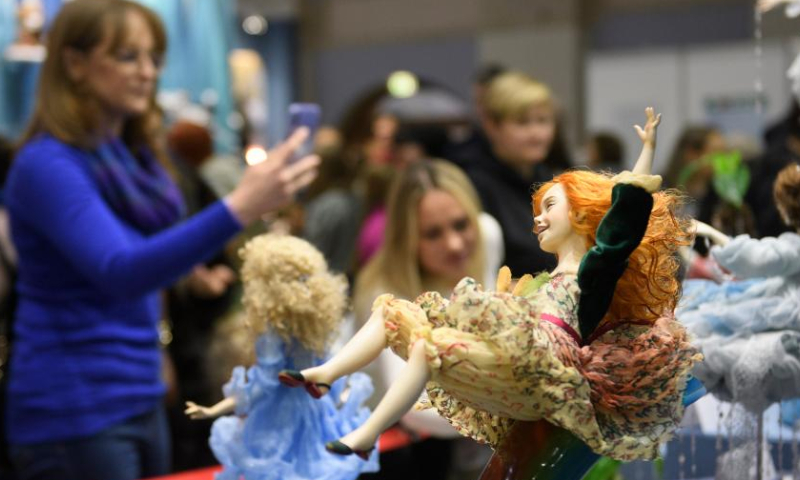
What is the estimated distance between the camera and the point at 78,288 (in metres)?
1.83

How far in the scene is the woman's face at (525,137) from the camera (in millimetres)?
2969

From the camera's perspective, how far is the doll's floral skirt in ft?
3.16

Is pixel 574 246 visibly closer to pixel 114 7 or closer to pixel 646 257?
pixel 646 257

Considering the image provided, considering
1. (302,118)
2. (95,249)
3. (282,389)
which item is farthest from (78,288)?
(282,389)

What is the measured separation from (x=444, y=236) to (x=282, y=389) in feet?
3.59

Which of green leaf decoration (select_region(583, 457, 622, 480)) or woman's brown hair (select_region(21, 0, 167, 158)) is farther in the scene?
woman's brown hair (select_region(21, 0, 167, 158))

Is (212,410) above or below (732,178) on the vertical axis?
below

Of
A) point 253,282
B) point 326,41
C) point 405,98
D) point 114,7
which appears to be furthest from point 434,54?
point 253,282

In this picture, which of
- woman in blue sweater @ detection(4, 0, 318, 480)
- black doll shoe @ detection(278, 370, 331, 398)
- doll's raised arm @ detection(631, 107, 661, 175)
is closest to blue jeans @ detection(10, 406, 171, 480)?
woman in blue sweater @ detection(4, 0, 318, 480)

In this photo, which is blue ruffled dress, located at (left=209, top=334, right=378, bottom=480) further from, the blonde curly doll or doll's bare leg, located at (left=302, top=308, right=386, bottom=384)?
doll's bare leg, located at (left=302, top=308, right=386, bottom=384)

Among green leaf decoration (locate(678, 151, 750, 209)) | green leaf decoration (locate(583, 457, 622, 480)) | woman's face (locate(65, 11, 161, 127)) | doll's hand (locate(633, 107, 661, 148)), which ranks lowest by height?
green leaf decoration (locate(583, 457, 622, 480))

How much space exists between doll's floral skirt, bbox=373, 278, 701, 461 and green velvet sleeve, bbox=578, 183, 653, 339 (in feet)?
0.11

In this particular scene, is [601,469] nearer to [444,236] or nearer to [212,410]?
[212,410]

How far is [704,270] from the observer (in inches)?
60.1
